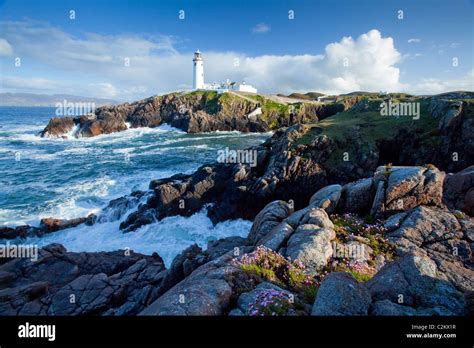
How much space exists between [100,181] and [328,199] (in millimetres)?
41110

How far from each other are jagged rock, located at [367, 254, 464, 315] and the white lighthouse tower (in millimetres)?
135688

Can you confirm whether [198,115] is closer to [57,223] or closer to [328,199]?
[57,223]

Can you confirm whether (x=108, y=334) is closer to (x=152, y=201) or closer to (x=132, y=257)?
(x=132, y=257)

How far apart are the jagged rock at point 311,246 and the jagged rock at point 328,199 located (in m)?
4.05

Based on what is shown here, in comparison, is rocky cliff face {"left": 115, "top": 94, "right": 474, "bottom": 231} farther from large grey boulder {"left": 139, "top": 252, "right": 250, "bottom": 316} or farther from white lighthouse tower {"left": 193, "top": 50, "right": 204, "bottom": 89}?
white lighthouse tower {"left": 193, "top": 50, "right": 204, "bottom": 89}

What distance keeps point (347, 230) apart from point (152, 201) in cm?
2719

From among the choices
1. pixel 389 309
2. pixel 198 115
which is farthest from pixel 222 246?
pixel 198 115

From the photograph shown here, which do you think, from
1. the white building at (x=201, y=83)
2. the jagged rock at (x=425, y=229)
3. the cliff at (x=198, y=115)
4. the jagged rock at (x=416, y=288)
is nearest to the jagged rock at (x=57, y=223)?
the jagged rock at (x=425, y=229)

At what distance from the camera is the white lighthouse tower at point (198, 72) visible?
13150 cm

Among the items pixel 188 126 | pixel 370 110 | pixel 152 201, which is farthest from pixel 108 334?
pixel 188 126

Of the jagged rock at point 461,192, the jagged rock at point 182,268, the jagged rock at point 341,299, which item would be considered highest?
the jagged rock at point 461,192

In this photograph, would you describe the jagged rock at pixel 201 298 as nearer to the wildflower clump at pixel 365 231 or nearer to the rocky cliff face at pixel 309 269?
the rocky cliff face at pixel 309 269

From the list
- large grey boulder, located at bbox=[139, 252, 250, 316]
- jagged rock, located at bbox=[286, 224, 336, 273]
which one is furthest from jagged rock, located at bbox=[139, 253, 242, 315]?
jagged rock, located at bbox=[286, 224, 336, 273]

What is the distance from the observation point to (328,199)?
17.5 meters
